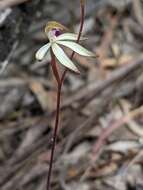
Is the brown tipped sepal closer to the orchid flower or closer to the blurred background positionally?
the orchid flower

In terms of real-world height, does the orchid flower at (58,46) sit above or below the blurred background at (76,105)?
below

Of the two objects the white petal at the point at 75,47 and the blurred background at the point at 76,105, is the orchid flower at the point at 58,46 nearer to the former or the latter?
the white petal at the point at 75,47

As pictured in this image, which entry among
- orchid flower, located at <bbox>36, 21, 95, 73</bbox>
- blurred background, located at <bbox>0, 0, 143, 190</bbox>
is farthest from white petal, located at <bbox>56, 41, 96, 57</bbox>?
blurred background, located at <bbox>0, 0, 143, 190</bbox>

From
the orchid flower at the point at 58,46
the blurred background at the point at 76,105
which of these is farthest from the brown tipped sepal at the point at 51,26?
the blurred background at the point at 76,105

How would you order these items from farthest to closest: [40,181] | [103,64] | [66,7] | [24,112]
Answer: [66,7], [103,64], [24,112], [40,181]

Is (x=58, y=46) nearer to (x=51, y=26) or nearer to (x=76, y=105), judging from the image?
(x=51, y=26)

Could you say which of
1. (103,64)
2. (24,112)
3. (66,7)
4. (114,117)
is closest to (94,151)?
(114,117)

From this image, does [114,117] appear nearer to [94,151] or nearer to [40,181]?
[94,151]

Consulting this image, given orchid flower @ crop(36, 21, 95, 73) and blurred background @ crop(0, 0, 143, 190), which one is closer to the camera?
orchid flower @ crop(36, 21, 95, 73)
